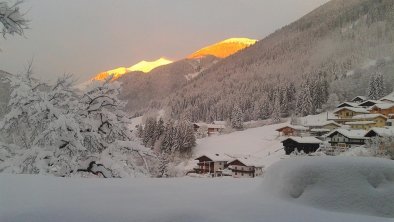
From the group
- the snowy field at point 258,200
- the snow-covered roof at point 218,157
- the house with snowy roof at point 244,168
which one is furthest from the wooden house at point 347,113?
the snowy field at point 258,200

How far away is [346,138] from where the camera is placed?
17.1ft

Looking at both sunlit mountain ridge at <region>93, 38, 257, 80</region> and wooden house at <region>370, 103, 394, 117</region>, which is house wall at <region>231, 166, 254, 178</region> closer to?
wooden house at <region>370, 103, 394, 117</region>

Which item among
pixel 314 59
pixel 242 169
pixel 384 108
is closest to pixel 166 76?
pixel 314 59

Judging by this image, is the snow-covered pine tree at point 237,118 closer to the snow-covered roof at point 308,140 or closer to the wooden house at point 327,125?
the snow-covered roof at point 308,140

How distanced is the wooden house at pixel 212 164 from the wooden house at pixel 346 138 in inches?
Answer: 73.3

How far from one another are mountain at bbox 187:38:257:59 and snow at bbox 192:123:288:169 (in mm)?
1992

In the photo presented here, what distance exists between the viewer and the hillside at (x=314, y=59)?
6.42 m

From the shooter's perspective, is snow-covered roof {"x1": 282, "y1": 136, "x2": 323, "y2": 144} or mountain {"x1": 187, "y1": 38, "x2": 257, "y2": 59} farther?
mountain {"x1": 187, "y1": 38, "x2": 257, "y2": 59}

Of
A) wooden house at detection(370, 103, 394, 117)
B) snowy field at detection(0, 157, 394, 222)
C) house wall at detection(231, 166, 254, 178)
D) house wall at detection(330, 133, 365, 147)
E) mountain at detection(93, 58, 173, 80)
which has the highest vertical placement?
mountain at detection(93, 58, 173, 80)

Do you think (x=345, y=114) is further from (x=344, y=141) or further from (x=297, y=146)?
(x=297, y=146)

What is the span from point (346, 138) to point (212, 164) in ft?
8.09

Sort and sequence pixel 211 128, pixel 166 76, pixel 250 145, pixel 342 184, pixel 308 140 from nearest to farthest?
pixel 342 184
pixel 308 140
pixel 250 145
pixel 211 128
pixel 166 76

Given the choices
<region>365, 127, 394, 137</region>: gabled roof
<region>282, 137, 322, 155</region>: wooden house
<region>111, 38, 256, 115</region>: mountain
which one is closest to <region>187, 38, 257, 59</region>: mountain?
<region>111, 38, 256, 115</region>: mountain

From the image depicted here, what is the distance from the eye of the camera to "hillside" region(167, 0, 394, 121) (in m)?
6.42
